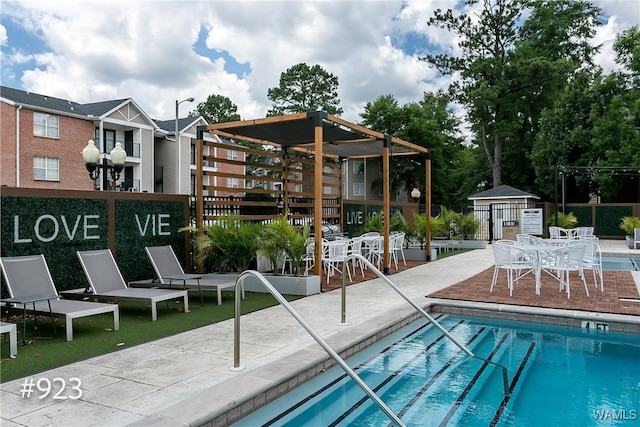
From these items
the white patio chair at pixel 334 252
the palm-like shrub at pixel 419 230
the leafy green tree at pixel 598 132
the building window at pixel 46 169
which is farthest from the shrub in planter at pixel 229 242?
the building window at pixel 46 169

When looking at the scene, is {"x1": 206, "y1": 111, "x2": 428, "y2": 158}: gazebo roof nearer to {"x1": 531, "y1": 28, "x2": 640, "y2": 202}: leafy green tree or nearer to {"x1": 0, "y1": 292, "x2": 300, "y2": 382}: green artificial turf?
{"x1": 0, "y1": 292, "x2": 300, "y2": 382}: green artificial turf

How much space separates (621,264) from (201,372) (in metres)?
13.3

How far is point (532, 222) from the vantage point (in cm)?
1884

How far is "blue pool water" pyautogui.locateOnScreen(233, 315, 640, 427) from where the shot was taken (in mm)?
3623

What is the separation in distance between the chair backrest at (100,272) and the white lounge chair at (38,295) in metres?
0.55

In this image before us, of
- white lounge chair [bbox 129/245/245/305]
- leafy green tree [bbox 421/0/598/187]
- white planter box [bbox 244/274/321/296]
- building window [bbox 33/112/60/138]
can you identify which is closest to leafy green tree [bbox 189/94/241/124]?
leafy green tree [bbox 421/0/598/187]

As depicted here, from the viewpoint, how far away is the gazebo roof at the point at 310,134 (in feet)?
27.3

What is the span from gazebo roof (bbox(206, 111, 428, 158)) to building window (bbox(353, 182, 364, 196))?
2850 cm

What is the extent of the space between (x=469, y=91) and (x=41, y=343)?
99.0 feet

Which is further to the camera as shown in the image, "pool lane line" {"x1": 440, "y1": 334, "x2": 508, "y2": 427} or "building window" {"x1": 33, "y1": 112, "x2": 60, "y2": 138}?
"building window" {"x1": 33, "y1": 112, "x2": 60, "y2": 138}

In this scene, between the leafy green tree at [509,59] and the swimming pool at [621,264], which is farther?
the leafy green tree at [509,59]

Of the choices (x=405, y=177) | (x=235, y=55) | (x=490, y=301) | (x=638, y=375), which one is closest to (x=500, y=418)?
(x=638, y=375)

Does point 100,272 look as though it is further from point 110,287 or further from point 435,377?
point 435,377

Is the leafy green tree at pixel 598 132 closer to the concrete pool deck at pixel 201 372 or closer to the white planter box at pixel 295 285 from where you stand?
the white planter box at pixel 295 285
